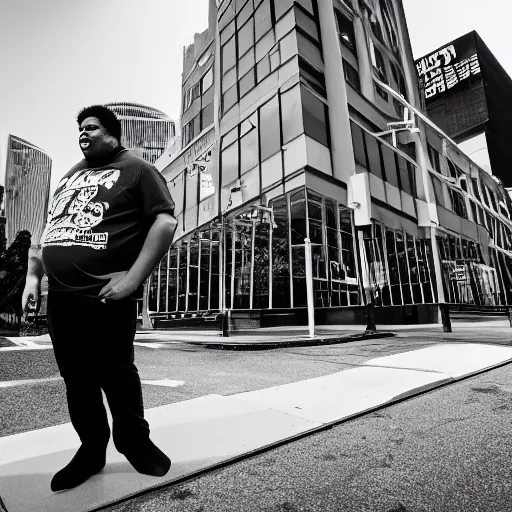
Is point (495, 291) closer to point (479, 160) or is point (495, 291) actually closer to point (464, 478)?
point (479, 160)

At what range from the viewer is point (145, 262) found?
1.85 meters

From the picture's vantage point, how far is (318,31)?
53.0 ft

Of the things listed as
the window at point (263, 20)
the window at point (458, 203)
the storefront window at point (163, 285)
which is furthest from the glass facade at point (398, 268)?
the storefront window at point (163, 285)

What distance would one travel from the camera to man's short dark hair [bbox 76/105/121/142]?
2.11 meters

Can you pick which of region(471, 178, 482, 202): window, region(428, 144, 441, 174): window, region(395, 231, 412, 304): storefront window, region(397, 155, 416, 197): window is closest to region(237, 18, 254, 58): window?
region(397, 155, 416, 197): window

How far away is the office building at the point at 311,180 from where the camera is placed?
14305mm

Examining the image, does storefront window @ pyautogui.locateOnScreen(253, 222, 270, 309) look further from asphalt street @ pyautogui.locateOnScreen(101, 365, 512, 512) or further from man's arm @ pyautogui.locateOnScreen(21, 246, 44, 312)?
man's arm @ pyautogui.locateOnScreen(21, 246, 44, 312)

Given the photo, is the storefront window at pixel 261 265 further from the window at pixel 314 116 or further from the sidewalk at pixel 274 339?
the window at pixel 314 116

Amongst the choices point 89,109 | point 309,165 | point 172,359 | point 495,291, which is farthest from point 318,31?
point 495,291

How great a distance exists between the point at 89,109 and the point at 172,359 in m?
5.36

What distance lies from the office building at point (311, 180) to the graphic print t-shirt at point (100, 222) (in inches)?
460

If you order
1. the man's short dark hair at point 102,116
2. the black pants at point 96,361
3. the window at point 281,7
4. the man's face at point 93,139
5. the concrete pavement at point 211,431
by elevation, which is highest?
the window at point 281,7

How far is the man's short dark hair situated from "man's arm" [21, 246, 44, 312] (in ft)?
2.94

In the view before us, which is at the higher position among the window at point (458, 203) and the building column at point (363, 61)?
the building column at point (363, 61)
